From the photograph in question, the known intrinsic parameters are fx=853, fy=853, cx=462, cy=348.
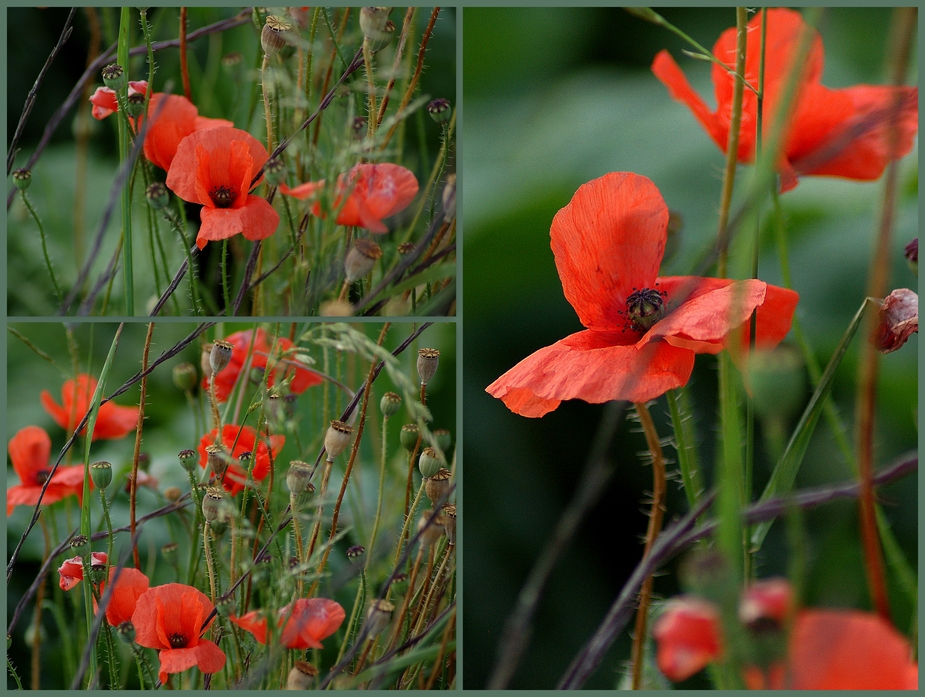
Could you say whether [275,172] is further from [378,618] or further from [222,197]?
[378,618]

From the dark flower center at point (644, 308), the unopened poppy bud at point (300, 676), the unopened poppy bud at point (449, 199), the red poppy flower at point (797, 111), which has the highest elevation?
the red poppy flower at point (797, 111)

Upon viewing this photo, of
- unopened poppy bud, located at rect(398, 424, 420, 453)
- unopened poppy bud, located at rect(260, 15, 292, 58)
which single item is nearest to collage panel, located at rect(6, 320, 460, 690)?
unopened poppy bud, located at rect(398, 424, 420, 453)

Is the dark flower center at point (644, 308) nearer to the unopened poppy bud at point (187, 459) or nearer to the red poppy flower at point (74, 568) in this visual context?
the unopened poppy bud at point (187, 459)

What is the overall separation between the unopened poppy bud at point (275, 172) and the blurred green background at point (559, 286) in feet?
0.70

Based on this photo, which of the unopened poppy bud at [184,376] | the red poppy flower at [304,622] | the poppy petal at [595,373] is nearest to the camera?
the poppy petal at [595,373]

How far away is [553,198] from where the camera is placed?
0.89 metres

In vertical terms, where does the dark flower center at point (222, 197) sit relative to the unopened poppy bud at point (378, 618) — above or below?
above

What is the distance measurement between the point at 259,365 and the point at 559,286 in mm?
332

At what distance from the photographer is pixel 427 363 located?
71 cm

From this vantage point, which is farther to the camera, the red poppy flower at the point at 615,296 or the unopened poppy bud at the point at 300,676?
the unopened poppy bud at the point at 300,676

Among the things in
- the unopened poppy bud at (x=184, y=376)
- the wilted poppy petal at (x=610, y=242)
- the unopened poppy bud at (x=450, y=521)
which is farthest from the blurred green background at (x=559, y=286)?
the unopened poppy bud at (x=184, y=376)

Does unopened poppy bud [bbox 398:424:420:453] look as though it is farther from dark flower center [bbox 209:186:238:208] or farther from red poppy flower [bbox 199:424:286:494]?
dark flower center [bbox 209:186:238:208]

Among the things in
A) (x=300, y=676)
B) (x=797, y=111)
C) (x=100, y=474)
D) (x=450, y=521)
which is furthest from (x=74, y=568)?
(x=797, y=111)

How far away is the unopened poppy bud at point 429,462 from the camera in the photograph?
0.70 meters
